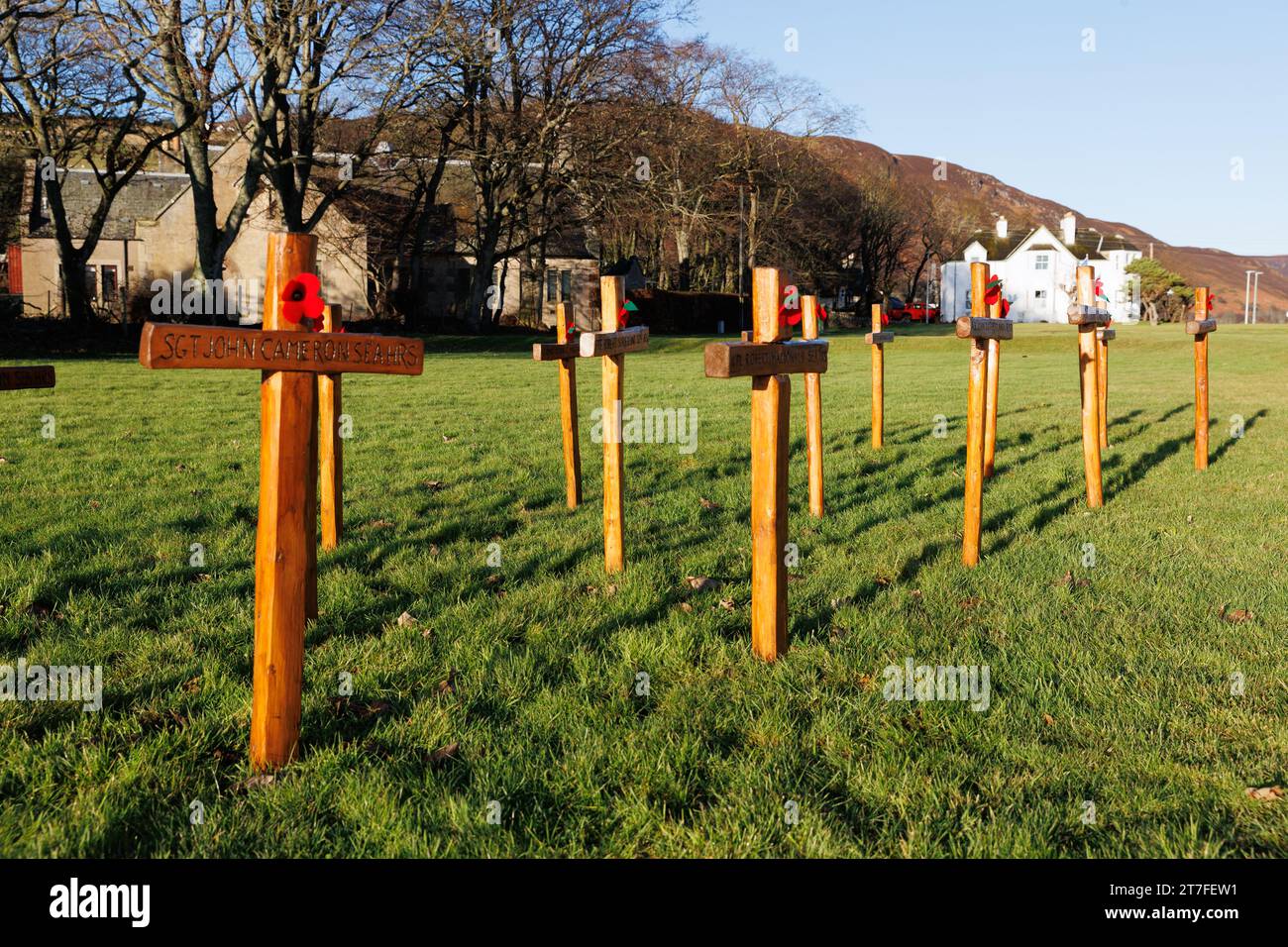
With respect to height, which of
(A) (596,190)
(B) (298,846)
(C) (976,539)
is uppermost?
A: (A) (596,190)

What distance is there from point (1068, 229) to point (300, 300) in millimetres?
100360

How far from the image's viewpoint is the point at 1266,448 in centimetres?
1272

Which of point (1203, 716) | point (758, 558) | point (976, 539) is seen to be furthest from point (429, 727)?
point (976, 539)

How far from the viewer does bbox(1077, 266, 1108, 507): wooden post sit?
9.20 meters

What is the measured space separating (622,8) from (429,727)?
1423 inches

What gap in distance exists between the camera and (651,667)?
501cm

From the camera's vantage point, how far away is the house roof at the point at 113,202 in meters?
48.5

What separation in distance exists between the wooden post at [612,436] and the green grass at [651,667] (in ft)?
0.67

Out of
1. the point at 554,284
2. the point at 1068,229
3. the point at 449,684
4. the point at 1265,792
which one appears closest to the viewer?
the point at 1265,792

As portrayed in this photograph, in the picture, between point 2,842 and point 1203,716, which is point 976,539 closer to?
point 1203,716

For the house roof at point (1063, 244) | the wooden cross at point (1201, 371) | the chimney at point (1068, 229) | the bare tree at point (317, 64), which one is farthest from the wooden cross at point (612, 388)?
→ the chimney at point (1068, 229)

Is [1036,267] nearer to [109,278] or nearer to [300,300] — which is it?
[109,278]

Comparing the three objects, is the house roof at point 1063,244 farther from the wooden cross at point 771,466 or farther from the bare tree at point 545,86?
the wooden cross at point 771,466

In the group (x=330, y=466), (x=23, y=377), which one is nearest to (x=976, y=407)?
(x=330, y=466)
